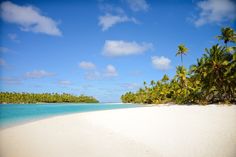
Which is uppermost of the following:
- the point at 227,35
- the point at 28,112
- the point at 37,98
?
the point at 227,35

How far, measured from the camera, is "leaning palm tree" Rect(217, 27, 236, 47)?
31922 mm

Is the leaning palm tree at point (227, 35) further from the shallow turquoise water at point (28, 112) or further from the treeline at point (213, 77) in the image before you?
the shallow turquoise water at point (28, 112)

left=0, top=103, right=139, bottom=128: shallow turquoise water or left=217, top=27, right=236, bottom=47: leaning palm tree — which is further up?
left=217, top=27, right=236, bottom=47: leaning palm tree

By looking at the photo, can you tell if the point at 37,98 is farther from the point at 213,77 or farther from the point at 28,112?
the point at 213,77

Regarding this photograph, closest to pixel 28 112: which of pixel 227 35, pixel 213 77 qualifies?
pixel 213 77

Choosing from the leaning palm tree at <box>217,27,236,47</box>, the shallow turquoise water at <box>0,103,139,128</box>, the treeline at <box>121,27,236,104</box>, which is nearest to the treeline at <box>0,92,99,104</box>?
the shallow turquoise water at <box>0,103,139,128</box>

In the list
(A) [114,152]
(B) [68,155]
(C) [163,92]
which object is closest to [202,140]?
(A) [114,152]

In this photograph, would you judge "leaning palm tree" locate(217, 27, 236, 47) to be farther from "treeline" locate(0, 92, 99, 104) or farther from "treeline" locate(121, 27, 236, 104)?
"treeline" locate(0, 92, 99, 104)

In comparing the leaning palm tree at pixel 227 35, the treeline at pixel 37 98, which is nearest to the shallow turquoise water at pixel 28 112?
the leaning palm tree at pixel 227 35

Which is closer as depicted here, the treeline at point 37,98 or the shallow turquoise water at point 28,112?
the shallow turquoise water at point 28,112

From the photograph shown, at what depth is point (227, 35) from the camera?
3234 cm

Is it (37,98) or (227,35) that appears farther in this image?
(37,98)

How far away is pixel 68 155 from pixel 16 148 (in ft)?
7.69

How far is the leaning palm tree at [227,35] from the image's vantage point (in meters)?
31.9
